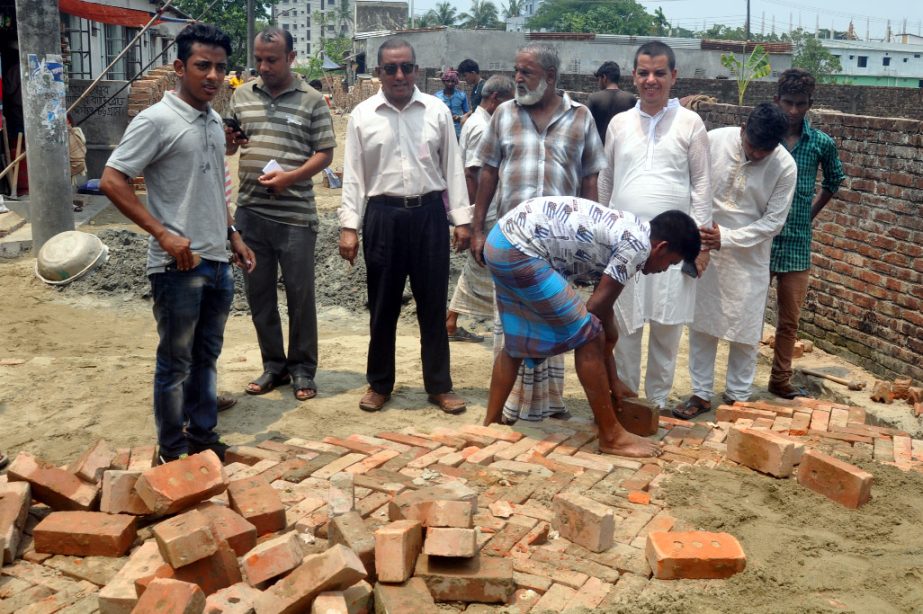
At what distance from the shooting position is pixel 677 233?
4121mm

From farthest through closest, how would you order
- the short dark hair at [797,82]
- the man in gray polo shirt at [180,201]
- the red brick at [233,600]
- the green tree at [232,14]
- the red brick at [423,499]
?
the green tree at [232,14] → the short dark hair at [797,82] → the man in gray polo shirt at [180,201] → the red brick at [423,499] → the red brick at [233,600]

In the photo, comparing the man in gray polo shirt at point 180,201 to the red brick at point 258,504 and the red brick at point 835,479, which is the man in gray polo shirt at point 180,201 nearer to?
the red brick at point 258,504

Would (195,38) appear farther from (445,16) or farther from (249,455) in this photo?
(445,16)

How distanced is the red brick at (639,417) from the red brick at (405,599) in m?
1.99

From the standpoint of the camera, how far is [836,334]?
22.5 ft

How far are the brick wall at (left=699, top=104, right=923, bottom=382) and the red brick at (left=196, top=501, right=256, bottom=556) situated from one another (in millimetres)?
4659

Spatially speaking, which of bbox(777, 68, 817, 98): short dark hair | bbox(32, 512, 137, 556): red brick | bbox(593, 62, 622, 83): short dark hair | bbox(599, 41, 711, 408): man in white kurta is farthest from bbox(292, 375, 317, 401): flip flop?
bbox(593, 62, 622, 83): short dark hair

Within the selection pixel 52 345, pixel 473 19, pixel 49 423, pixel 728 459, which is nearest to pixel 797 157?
pixel 728 459

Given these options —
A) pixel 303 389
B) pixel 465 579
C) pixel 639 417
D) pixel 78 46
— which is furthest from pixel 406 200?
pixel 78 46

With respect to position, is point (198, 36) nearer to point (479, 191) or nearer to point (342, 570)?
point (479, 191)

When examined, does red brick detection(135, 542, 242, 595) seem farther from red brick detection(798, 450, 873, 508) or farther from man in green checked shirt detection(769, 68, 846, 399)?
man in green checked shirt detection(769, 68, 846, 399)

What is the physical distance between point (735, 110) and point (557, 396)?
4.08m

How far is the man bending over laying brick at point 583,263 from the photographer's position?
13.5 ft

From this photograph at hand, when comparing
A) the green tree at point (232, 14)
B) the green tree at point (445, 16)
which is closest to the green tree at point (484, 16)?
the green tree at point (445, 16)
